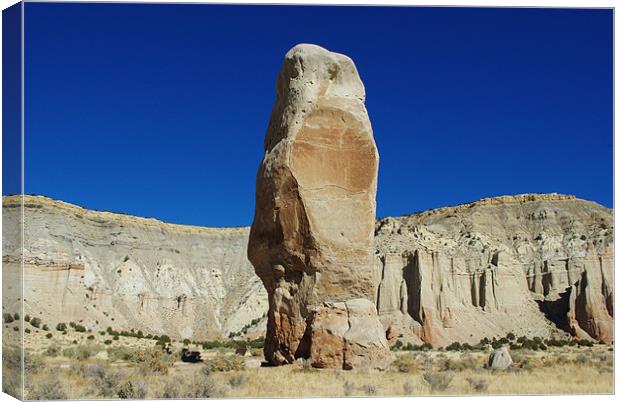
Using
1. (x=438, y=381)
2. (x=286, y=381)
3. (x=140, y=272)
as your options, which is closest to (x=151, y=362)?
(x=286, y=381)

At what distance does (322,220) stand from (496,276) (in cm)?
4238

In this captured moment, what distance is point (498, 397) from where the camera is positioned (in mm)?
13773

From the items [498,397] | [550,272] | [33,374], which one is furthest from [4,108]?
[550,272]

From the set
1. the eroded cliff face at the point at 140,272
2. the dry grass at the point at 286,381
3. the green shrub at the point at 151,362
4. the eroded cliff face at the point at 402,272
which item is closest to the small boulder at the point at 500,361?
the dry grass at the point at 286,381

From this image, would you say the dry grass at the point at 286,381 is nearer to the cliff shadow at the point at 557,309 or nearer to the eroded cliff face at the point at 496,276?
the eroded cliff face at the point at 496,276

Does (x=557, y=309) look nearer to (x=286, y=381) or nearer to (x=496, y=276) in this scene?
(x=496, y=276)

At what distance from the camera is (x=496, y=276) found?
58.6m

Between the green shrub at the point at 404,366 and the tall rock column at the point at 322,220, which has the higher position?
the tall rock column at the point at 322,220

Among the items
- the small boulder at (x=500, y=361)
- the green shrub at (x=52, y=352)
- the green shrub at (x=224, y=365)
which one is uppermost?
the green shrub at (x=52, y=352)

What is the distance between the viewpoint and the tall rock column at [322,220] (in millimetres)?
18250

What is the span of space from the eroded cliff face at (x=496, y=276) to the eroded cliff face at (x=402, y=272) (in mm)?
96

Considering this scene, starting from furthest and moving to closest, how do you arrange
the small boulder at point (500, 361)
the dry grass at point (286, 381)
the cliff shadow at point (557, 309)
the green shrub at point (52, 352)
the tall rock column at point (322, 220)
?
the cliff shadow at point (557, 309) < the green shrub at point (52, 352) < the small boulder at point (500, 361) < the tall rock column at point (322, 220) < the dry grass at point (286, 381)

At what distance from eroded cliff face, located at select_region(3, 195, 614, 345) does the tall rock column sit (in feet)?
91.6

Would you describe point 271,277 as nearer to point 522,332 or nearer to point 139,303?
point 522,332
